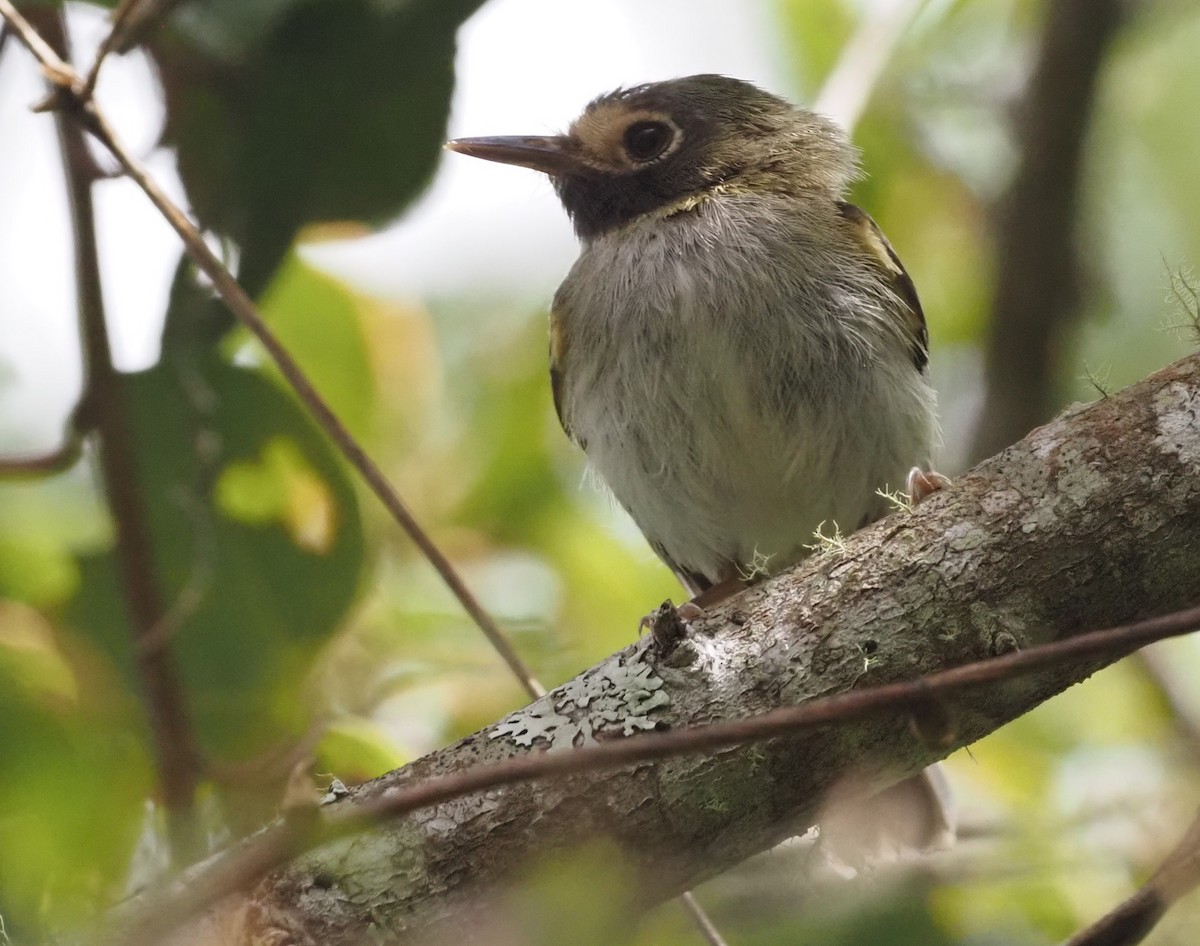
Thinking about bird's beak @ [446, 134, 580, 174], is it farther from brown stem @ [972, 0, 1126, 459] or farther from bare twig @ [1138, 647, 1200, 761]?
bare twig @ [1138, 647, 1200, 761]

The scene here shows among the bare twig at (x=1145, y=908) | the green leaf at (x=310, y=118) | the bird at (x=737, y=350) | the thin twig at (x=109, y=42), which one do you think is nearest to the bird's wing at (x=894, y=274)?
the bird at (x=737, y=350)

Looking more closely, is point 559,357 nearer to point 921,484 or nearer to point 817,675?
point 921,484

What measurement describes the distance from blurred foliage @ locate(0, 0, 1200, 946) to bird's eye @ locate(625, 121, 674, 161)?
2.73 feet

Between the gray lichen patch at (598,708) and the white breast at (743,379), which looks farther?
the white breast at (743,379)

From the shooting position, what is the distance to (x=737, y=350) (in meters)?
4.04

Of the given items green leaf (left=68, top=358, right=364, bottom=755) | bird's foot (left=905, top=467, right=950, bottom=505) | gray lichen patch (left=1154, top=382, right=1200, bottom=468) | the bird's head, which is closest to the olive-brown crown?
the bird's head

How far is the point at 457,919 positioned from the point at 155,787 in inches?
45.8

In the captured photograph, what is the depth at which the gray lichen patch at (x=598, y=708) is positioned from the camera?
2553mm

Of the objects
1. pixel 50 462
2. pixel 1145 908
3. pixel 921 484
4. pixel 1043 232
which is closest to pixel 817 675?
pixel 1145 908

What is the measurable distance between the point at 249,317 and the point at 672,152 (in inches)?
71.2

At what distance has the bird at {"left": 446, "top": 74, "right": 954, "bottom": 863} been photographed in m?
4.05

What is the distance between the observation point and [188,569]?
4047 millimetres

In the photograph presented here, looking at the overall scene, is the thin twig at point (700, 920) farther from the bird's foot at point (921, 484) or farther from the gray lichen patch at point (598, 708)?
the bird's foot at point (921, 484)

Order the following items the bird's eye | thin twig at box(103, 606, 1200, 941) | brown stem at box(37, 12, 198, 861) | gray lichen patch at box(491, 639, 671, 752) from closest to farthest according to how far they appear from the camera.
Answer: thin twig at box(103, 606, 1200, 941) → gray lichen patch at box(491, 639, 671, 752) → brown stem at box(37, 12, 198, 861) → the bird's eye
